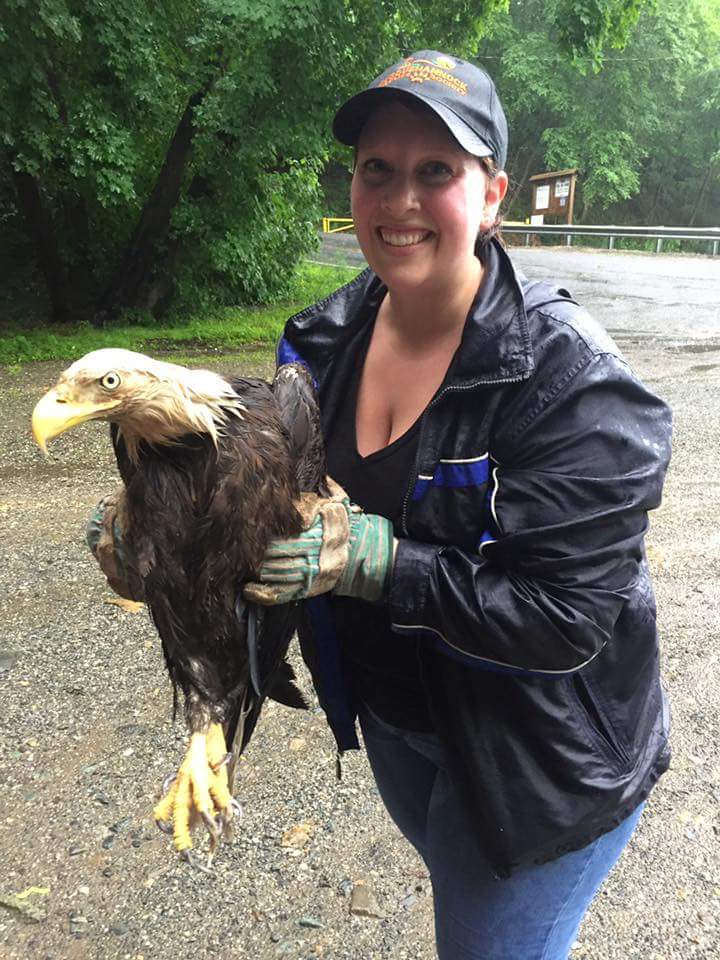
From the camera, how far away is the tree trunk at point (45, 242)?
1109 cm

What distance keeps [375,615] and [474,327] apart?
0.68 metres

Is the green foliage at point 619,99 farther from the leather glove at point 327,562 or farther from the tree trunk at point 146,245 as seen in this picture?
the leather glove at point 327,562

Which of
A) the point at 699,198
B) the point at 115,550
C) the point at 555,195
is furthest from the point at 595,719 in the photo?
the point at 699,198

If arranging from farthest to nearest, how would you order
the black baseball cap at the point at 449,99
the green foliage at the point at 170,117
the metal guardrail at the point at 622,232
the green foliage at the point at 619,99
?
1. the green foliage at the point at 619,99
2. the metal guardrail at the point at 622,232
3. the green foliage at the point at 170,117
4. the black baseball cap at the point at 449,99

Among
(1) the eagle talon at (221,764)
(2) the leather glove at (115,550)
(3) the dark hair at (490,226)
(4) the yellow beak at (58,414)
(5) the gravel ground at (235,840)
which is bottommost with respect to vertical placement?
(5) the gravel ground at (235,840)

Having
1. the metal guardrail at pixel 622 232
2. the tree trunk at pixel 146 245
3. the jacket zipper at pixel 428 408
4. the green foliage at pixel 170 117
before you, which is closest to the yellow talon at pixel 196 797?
the jacket zipper at pixel 428 408

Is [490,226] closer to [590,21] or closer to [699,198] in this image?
[590,21]

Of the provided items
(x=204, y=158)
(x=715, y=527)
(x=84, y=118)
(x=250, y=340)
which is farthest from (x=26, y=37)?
(x=715, y=527)

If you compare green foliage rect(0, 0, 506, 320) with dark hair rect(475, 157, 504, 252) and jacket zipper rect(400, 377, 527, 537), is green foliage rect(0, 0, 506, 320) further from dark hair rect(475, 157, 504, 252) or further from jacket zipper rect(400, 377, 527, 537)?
jacket zipper rect(400, 377, 527, 537)

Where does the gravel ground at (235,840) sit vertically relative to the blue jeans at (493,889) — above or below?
below

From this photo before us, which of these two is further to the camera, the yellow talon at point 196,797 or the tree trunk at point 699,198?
the tree trunk at point 699,198

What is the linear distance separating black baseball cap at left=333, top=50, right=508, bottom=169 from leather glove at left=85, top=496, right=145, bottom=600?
0.93 meters

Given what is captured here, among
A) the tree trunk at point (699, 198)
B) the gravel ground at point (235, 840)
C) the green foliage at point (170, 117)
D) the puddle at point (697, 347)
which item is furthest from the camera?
the tree trunk at point (699, 198)

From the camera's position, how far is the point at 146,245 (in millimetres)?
11703
